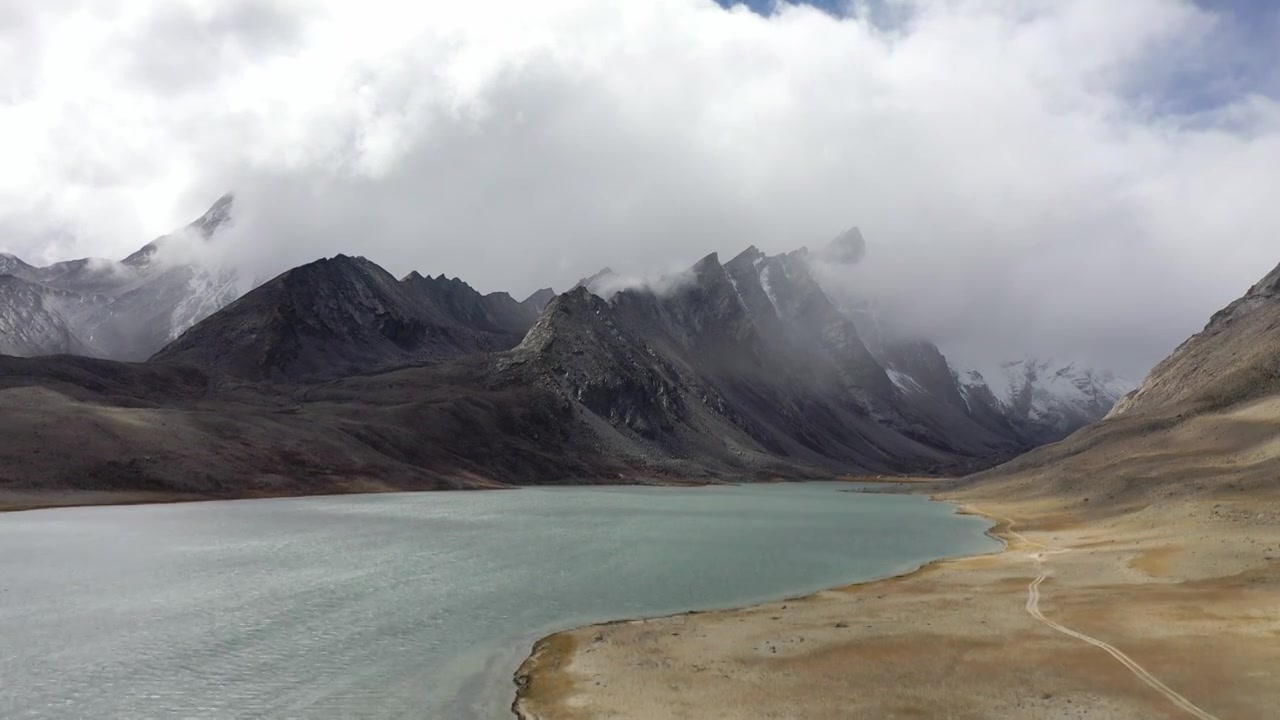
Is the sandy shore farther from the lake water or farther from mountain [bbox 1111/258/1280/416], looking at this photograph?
mountain [bbox 1111/258/1280/416]

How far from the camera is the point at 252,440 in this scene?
153125 mm

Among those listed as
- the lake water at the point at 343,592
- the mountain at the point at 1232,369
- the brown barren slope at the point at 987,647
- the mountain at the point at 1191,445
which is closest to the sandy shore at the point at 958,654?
the brown barren slope at the point at 987,647

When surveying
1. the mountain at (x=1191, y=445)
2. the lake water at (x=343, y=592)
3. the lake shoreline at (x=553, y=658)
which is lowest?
the lake shoreline at (x=553, y=658)

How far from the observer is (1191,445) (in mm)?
115562

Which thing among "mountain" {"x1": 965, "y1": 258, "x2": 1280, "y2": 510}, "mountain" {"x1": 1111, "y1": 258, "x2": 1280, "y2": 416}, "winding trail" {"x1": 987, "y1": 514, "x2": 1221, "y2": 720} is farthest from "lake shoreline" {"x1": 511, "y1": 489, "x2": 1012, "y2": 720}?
"mountain" {"x1": 1111, "y1": 258, "x2": 1280, "y2": 416}

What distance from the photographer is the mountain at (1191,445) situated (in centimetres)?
9269

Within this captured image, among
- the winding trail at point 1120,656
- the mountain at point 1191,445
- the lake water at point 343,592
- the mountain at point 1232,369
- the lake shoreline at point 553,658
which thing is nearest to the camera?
the winding trail at point 1120,656

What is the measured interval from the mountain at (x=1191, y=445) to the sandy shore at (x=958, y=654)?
48.3m

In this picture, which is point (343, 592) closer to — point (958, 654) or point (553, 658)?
point (553, 658)

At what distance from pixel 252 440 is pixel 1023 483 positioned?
136 m

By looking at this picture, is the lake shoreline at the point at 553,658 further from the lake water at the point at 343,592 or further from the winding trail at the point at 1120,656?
the winding trail at the point at 1120,656

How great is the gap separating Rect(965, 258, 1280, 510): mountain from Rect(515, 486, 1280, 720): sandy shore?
48.3 meters

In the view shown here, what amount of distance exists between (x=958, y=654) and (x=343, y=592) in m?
31.0

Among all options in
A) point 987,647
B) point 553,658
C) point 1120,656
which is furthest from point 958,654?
point 553,658
